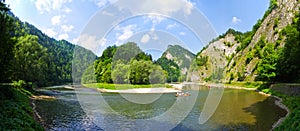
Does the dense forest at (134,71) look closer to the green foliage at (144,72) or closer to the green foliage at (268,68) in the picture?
the green foliage at (144,72)

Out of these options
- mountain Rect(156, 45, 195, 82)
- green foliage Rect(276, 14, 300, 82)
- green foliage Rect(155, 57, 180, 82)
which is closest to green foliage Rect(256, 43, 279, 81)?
green foliage Rect(276, 14, 300, 82)

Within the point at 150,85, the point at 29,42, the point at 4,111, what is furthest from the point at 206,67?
the point at 4,111

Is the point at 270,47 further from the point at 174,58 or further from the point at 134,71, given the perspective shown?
the point at 134,71

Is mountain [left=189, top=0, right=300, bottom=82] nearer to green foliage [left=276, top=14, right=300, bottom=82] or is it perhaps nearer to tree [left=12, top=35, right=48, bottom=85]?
green foliage [left=276, top=14, right=300, bottom=82]

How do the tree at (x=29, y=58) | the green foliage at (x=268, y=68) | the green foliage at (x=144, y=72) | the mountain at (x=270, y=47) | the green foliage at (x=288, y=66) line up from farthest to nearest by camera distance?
the green foliage at (x=144, y=72)
the mountain at (x=270, y=47)
the green foliage at (x=268, y=68)
the tree at (x=29, y=58)
the green foliage at (x=288, y=66)

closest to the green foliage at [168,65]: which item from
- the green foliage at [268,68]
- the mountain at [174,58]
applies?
the mountain at [174,58]

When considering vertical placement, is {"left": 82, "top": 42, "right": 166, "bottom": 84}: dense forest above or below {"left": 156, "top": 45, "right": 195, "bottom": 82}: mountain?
below

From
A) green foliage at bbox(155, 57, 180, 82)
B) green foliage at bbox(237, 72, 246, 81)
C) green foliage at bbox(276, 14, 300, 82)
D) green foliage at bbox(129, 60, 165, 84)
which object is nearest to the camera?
green foliage at bbox(276, 14, 300, 82)

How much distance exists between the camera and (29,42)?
68.8m

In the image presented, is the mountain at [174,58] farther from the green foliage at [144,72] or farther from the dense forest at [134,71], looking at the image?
the dense forest at [134,71]

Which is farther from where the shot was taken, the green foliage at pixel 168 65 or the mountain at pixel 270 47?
the green foliage at pixel 168 65

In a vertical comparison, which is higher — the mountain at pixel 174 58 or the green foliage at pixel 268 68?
the mountain at pixel 174 58

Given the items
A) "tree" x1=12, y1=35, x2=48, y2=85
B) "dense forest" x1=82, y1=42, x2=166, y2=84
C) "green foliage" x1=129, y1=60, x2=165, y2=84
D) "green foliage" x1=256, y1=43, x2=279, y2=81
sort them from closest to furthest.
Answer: "tree" x1=12, y1=35, x2=48, y2=85
"green foliage" x1=256, y1=43, x2=279, y2=81
"green foliage" x1=129, y1=60, x2=165, y2=84
"dense forest" x1=82, y1=42, x2=166, y2=84

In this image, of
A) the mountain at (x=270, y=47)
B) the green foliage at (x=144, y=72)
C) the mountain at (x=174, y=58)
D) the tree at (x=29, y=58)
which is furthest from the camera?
the green foliage at (x=144, y=72)
